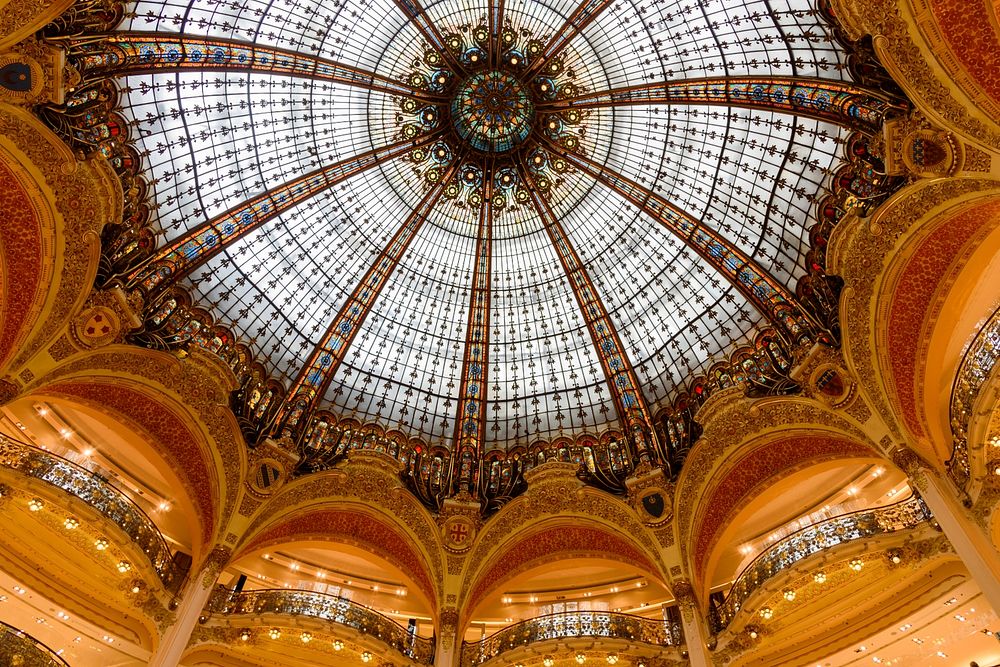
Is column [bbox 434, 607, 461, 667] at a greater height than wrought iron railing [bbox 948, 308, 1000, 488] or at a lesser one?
lesser

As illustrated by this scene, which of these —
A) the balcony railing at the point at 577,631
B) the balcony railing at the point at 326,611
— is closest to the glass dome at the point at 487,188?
the balcony railing at the point at 326,611

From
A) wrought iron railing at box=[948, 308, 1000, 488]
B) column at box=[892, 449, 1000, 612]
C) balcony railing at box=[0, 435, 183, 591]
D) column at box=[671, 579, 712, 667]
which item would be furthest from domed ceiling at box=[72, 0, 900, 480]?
column at box=[671, 579, 712, 667]

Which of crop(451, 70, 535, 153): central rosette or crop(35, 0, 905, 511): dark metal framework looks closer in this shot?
crop(35, 0, 905, 511): dark metal framework

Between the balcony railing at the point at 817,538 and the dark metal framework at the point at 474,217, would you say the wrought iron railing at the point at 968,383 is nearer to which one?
the balcony railing at the point at 817,538

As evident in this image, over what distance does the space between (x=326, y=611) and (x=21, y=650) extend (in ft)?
21.8

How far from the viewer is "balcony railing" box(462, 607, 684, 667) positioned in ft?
53.9

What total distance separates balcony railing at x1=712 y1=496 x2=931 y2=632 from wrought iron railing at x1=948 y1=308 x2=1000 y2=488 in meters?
1.35

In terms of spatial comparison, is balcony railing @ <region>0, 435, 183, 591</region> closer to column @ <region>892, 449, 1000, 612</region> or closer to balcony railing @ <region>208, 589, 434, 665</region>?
balcony railing @ <region>208, 589, 434, 665</region>

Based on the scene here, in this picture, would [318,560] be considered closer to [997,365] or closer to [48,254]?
[48,254]

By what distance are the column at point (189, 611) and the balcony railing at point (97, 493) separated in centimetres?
54

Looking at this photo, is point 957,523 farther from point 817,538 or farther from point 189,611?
point 189,611

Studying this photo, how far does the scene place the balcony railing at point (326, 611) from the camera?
16.4 m

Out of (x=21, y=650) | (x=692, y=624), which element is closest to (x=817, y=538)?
(x=692, y=624)

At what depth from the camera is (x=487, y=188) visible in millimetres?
21562
